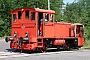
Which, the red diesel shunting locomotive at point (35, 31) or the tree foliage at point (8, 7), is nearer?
the red diesel shunting locomotive at point (35, 31)

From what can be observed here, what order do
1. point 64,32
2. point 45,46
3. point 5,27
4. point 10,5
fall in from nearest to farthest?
1. point 45,46
2. point 64,32
3. point 5,27
4. point 10,5

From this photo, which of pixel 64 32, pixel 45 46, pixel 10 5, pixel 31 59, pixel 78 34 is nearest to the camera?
pixel 31 59

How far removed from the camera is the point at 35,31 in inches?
800

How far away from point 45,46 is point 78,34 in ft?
16.2

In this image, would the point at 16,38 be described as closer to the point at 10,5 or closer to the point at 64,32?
the point at 64,32

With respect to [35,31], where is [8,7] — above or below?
above

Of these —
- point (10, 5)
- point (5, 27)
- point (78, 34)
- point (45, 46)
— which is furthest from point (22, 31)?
point (10, 5)

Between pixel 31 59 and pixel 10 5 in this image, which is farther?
pixel 10 5

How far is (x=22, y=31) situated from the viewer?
68.7 ft

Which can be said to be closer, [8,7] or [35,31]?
[35,31]

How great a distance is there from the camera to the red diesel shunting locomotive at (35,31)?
2024 cm

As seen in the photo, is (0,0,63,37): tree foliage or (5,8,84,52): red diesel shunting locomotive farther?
(0,0,63,37): tree foliage

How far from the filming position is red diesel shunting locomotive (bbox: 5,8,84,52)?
66.4 feet

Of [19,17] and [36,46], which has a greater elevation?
[19,17]
